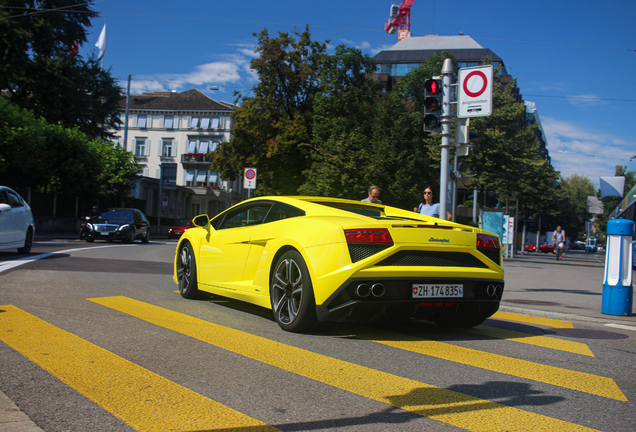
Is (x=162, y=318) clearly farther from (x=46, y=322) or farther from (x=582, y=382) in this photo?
(x=582, y=382)

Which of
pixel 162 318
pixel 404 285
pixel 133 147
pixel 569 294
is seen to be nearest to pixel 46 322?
pixel 162 318

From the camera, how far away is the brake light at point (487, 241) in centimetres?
553

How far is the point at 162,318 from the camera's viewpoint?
587cm

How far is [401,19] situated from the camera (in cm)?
11688

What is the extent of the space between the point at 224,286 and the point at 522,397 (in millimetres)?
3738

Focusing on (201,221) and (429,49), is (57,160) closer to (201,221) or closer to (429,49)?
(201,221)

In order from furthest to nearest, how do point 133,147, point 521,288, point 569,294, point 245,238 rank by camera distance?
point 133,147 → point 521,288 → point 569,294 → point 245,238

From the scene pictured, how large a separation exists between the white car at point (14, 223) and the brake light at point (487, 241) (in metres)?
10.0

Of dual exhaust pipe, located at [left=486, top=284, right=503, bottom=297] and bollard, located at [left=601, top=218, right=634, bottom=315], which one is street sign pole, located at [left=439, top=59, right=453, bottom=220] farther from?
dual exhaust pipe, located at [left=486, top=284, right=503, bottom=297]

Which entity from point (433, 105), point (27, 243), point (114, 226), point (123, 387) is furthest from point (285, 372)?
point (114, 226)

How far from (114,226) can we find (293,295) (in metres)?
21.5

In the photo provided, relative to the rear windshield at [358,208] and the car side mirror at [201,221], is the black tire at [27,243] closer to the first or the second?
the car side mirror at [201,221]

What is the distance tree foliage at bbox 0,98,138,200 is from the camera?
26797 millimetres

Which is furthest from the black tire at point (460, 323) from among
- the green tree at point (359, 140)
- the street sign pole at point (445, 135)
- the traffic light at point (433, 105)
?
the green tree at point (359, 140)
